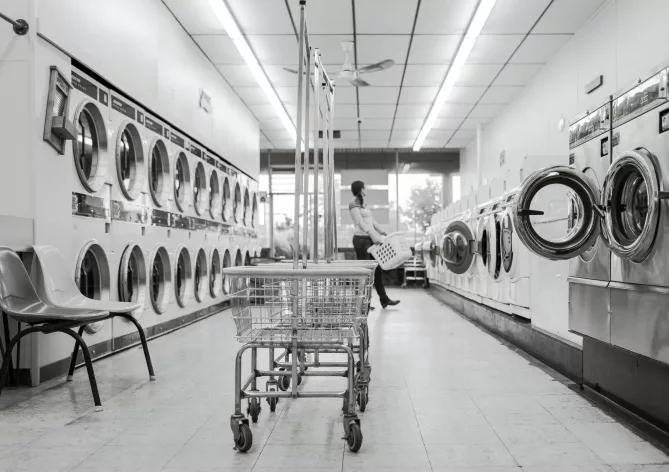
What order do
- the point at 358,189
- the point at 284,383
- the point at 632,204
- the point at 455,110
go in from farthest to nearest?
the point at 455,110 → the point at 358,189 → the point at 284,383 → the point at 632,204

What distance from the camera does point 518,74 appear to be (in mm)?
7285

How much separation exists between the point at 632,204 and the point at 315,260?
1438 millimetres

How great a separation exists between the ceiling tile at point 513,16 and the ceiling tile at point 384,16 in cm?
75

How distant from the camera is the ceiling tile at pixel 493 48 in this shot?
6.00 meters

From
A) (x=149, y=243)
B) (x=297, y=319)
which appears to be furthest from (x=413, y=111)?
(x=297, y=319)

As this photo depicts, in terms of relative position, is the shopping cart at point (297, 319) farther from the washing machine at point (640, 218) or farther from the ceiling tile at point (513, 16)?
the ceiling tile at point (513, 16)

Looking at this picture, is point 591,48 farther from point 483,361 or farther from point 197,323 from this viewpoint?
point 197,323

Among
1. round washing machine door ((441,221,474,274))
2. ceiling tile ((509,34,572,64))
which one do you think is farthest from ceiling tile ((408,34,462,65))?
round washing machine door ((441,221,474,274))

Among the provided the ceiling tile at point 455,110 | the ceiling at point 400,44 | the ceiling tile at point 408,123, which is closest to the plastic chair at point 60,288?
the ceiling at point 400,44

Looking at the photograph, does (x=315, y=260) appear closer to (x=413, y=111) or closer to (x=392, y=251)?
(x=392, y=251)

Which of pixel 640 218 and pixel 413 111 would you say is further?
pixel 413 111

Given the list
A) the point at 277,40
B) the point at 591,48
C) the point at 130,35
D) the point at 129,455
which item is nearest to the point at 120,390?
the point at 129,455

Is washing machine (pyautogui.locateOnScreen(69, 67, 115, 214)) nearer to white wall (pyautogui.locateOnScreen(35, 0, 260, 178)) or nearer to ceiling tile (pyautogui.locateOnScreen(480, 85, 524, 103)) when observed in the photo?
white wall (pyautogui.locateOnScreen(35, 0, 260, 178))

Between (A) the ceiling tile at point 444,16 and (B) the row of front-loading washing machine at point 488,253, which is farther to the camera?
(A) the ceiling tile at point 444,16
